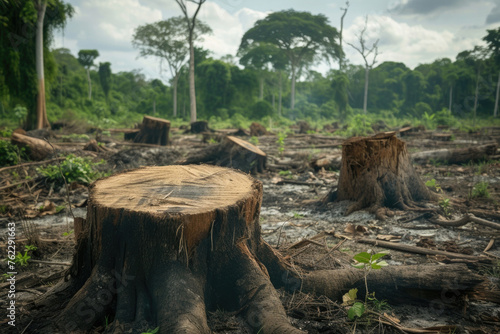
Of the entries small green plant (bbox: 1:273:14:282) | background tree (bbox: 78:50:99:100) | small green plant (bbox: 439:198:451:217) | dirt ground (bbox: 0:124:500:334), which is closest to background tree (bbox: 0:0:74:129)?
dirt ground (bbox: 0:124:500:334)

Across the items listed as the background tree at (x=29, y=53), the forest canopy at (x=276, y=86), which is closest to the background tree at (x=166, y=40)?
the forest canopy at (x=276, y=86)

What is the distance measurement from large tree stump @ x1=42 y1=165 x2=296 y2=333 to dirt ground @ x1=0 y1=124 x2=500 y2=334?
147mm

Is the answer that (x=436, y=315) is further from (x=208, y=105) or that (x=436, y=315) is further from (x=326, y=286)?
(x=208, y=105)

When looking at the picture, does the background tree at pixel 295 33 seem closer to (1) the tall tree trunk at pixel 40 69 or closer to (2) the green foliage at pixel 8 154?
(1) the tall tree trunk at pixel 40 69

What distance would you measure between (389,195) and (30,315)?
12.8ft

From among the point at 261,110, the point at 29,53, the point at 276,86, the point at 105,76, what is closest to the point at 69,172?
the point at 29,53

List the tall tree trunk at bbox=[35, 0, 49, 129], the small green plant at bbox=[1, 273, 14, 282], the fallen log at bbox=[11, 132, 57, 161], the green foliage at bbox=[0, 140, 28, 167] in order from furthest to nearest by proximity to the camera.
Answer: the tall tree trunk at bbox=[35, 0, 49, 129]
the fallen log at bbox=[11, 132, 57, 161]
the green foliage at bbox=[0, 140, 28, 167]
the small green plant at bbox=[1, 273, 14, 282]

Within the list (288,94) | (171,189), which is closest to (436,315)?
(171,189)

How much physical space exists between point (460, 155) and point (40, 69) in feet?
44.0

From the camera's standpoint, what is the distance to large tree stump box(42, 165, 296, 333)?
65.2 inches

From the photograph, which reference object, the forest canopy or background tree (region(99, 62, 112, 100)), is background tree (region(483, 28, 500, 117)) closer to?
the forest canopy

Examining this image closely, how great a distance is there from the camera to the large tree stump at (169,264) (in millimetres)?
1655

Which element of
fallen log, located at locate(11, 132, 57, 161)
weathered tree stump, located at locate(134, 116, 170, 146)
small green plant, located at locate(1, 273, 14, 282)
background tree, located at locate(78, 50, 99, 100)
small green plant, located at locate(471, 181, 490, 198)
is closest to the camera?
small green plant, located at locate(1, 273, 14, 282)

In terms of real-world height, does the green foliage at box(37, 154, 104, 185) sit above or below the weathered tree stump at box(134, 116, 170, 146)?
below
